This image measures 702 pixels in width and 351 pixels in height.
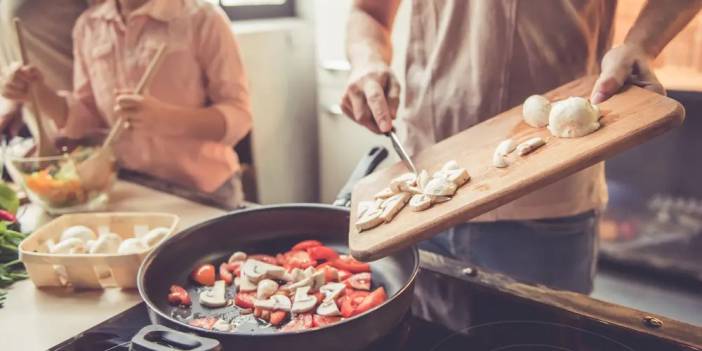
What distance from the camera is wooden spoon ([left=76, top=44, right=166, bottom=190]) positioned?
120 cm

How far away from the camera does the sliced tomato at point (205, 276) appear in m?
0.88

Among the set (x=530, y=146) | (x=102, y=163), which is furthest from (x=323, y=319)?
(x=102, y=163)

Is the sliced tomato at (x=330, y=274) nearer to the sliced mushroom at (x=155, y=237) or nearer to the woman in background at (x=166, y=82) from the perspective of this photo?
the sliced mushroom at (x=155, y=237)

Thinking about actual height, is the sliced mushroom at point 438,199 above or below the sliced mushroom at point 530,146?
below

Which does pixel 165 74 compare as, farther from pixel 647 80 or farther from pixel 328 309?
pixel 647 80

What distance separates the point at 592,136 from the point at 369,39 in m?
0.51

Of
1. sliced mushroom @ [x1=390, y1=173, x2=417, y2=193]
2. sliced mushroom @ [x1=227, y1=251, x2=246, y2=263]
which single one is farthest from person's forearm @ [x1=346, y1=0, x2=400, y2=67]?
sliced mushroom @ [x1=227, y1=251, x2=246, y2=263]

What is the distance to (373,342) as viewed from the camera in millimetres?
683

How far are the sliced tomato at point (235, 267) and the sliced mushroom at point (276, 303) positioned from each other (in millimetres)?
111

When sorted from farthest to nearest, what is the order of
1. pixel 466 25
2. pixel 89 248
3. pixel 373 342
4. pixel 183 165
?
pixel 183 165 → pixel 466 25 → pixel 89 248 → pixel 373 342

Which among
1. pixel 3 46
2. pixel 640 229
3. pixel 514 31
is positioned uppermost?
pixel 514 31

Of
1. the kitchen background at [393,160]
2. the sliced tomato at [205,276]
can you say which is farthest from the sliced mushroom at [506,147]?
the kitchen background at [393,160]

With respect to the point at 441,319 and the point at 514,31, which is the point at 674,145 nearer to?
the point at 514,31

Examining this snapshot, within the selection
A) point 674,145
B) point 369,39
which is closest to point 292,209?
point 369,39
